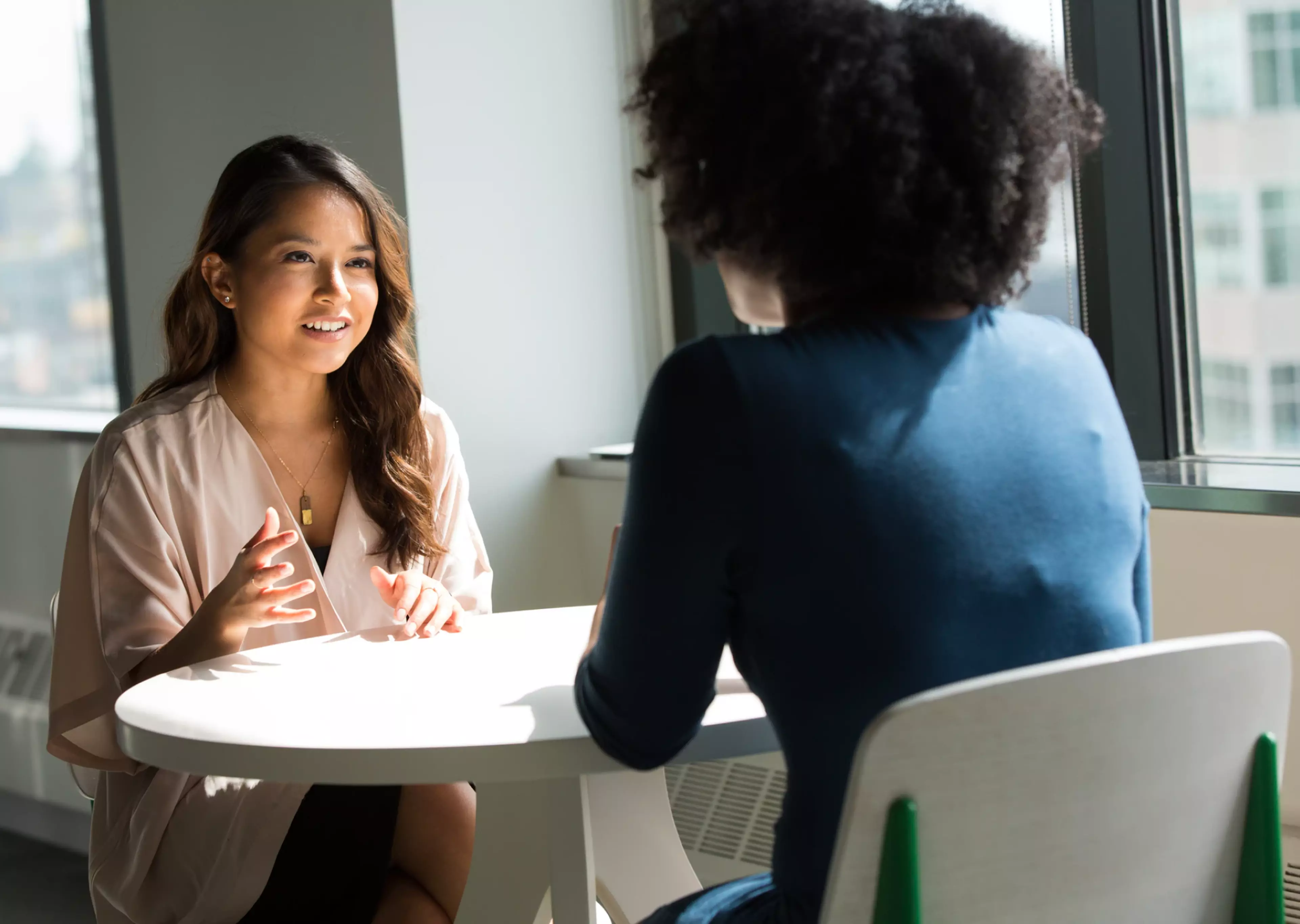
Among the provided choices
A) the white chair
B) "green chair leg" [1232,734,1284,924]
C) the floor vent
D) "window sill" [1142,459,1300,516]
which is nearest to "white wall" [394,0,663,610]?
the floor vent

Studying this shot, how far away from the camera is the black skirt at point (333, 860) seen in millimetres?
1682

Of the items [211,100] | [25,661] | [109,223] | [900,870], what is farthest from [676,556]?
[25,661]

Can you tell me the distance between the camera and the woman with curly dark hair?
0.91 metres

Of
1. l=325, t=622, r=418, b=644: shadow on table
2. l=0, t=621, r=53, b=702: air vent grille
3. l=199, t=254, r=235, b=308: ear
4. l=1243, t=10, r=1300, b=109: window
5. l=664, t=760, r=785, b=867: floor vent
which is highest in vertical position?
→ l=1243, t=10, r=1300, b=109: window

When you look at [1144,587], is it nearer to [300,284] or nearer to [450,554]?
[450,554]

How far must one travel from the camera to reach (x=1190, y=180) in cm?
232

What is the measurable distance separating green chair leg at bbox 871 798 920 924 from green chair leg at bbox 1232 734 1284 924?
0.28m

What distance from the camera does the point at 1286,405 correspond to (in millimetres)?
2207

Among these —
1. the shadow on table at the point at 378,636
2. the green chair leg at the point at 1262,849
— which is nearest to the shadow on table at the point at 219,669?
the shadow on table at the point at 378,636

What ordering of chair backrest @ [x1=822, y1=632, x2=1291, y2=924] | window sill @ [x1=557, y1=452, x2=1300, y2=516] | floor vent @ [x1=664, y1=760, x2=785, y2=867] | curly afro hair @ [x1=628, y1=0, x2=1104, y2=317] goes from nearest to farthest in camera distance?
1. chair backrest @ [x1=822, y1=632, x2=1291, y2=924]
2. curly afro hair @ [x1=628, y1=0, x2=1104, y2=317]
3. window sill @ [x1=557, y1=452, x2=1300, y2=516]
4. floor vent @ [x1=664, y1=760, x2=785, y2=867]

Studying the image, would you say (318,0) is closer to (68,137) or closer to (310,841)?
(68,137)

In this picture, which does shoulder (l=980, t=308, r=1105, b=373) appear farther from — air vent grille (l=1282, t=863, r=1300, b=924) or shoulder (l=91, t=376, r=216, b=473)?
shoulder (l=91, t=376, r=216, b=473)

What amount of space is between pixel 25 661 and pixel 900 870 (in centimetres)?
329

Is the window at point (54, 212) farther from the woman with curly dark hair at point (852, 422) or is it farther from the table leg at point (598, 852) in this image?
the woman with curly dark hair at point (852, 422)
